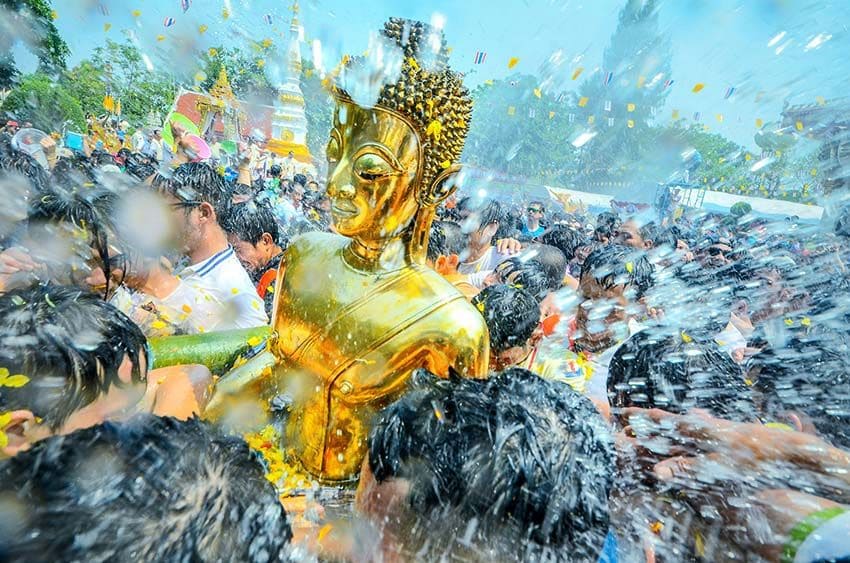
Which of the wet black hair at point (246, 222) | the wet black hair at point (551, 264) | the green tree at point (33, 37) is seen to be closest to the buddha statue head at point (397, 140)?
the wet black hair at point (246, 222)

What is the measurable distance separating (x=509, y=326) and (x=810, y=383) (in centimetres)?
153

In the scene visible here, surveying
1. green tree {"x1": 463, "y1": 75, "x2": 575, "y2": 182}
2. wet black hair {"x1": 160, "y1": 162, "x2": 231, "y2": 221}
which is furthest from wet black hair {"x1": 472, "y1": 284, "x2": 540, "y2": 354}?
green tree {"x1": 463, "y1": 75, "x2": 575, "y2": 182}

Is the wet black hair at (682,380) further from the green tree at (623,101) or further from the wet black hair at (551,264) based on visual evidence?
the green tree at (623,101)

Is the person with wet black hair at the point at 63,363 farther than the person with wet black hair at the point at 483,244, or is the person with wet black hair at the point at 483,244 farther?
the person with wet black hair at the point at 483,244

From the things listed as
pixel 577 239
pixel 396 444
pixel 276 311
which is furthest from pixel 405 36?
pixel 577 239

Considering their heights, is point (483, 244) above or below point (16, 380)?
above

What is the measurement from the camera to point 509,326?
2629mm

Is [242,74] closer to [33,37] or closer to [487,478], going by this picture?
[33,37]

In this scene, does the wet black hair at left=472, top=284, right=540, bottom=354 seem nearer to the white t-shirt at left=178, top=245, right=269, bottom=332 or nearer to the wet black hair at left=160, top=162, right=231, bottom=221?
the white t-shirt at left=178, top=245, right=269, bottom=332

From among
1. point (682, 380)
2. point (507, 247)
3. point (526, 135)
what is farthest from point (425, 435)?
point (526, 135)

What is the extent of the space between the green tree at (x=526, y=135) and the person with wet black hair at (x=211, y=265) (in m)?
24.6

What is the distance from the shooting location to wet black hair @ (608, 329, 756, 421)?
209 cm

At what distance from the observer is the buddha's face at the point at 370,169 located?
1.66 metres

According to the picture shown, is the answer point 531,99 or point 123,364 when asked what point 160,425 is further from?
point 531,99
